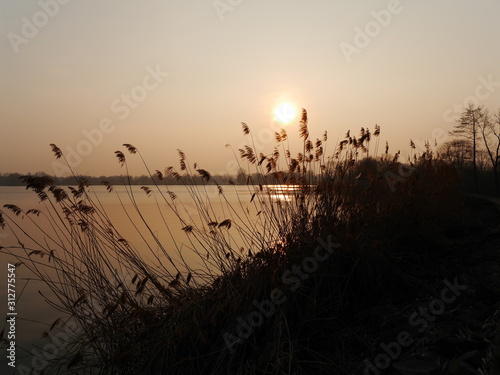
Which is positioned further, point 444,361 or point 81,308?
point 81,308

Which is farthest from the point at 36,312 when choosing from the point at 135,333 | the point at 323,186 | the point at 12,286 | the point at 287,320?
the point at 323,186

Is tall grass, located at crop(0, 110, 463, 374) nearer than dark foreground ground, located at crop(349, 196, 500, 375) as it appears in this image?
No

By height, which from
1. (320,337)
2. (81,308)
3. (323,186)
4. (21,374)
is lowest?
(21,374)

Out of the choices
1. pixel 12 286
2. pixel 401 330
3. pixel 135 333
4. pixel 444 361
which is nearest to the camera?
pixel 444 361

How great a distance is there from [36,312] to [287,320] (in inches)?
140

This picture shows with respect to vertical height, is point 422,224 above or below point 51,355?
above

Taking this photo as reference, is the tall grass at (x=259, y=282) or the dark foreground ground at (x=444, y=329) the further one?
the tall grass at (x=259, y=282)

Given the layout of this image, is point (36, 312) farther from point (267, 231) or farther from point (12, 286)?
point (267, 231)

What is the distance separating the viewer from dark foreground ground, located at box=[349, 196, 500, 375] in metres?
2.68

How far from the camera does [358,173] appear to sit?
18.1 ft

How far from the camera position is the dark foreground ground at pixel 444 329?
2680 mm

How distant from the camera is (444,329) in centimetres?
315

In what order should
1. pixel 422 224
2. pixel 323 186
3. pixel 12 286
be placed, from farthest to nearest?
pixel 12 286 → pixel 422 224 → pixel 323 186

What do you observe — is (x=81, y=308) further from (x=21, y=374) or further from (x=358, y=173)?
(x=358, y=173)
